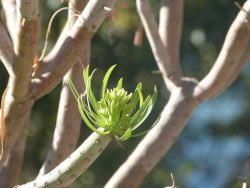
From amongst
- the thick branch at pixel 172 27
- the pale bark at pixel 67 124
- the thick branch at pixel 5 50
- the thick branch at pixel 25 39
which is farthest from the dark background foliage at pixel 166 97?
the thick branch at pixel 25 39

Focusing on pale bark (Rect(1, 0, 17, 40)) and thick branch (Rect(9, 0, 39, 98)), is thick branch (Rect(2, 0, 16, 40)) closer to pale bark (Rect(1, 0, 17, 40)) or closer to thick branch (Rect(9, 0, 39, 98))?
pale bark (Rect(1, 0, 17, 40))

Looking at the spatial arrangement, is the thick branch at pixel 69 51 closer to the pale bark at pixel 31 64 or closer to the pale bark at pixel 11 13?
the pale bark at pixel 31 64

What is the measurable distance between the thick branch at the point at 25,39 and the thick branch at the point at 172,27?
56cm

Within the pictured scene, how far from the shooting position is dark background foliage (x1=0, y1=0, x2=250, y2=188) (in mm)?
4020

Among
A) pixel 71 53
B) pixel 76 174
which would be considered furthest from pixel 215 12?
pixel 76 174

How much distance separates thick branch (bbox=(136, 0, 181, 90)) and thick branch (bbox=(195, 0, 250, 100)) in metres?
0.07

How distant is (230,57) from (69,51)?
0.41m

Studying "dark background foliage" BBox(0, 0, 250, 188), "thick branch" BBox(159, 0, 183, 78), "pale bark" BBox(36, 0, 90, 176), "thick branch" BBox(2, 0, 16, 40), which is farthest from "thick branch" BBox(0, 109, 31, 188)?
"dark background foliage" BBox(0, 0, 250, 188)

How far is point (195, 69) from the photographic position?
4.21m

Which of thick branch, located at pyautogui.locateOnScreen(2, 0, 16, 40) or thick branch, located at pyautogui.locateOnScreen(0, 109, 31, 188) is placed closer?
thick branch, located at pyautogui.locateOnScreen(2, 0, 16, 40)

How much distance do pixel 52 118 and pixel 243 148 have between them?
4.49 feet

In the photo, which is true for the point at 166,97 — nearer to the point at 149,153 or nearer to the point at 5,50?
the point at 149,153

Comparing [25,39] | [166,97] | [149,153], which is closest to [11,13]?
[25,39]

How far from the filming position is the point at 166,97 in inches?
152
